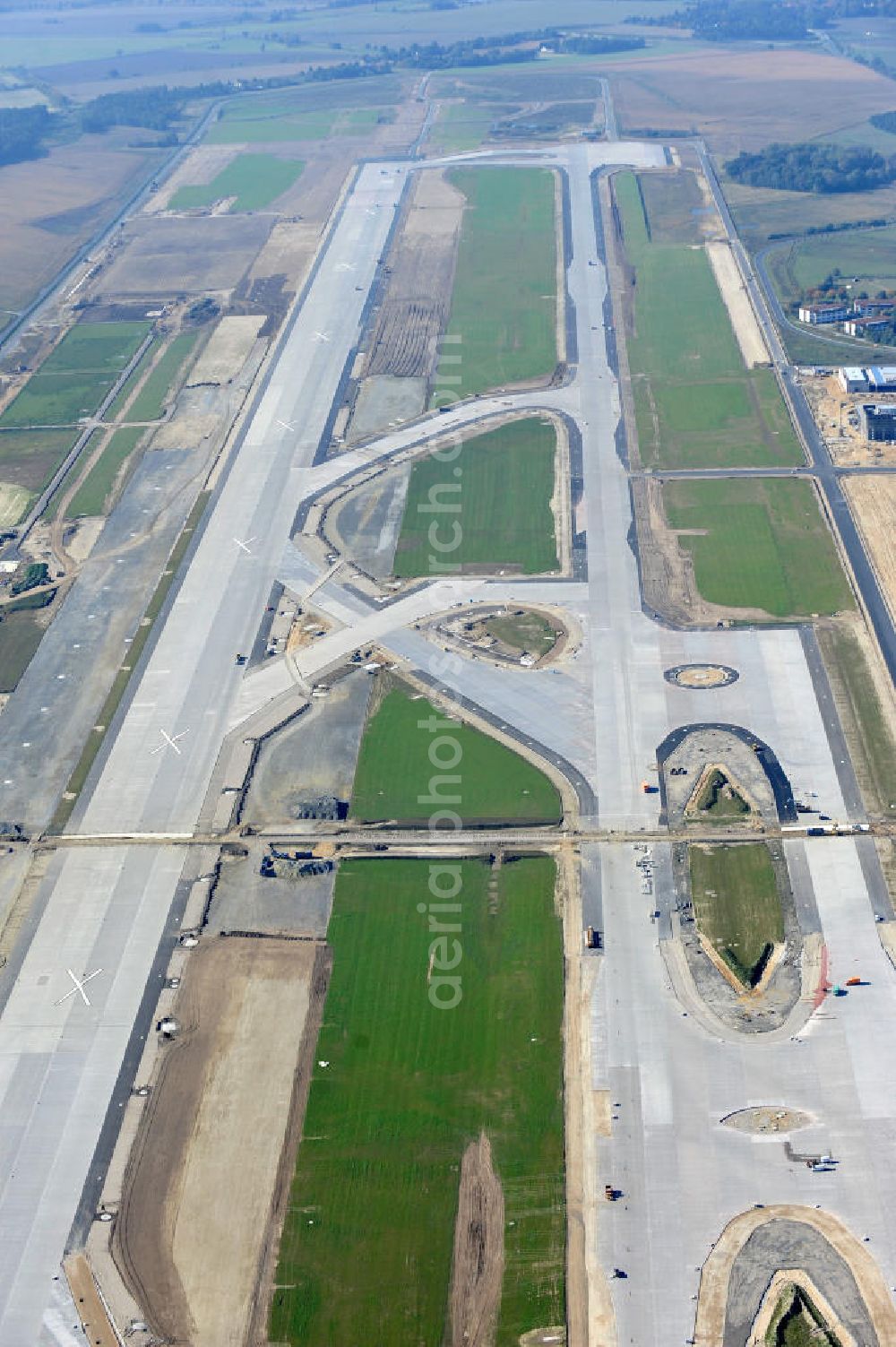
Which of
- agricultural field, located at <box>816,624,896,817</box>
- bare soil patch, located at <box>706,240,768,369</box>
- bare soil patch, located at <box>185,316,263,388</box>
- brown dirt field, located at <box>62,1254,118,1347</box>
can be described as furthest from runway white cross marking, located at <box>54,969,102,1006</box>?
bare soil patch, located at <box>706,240,768,369</box>

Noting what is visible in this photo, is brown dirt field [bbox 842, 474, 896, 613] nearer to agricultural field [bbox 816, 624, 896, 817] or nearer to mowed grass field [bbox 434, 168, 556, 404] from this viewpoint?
agricultural field [bbox 816, 624, 896, 817]

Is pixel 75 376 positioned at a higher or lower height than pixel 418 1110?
higher

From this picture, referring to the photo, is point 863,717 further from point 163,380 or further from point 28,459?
point 163,380

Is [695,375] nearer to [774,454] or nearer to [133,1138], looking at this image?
[774,454]

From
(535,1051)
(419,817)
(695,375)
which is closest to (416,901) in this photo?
(419,817)

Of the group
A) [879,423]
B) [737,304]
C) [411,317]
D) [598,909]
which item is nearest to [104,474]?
[411,317]
